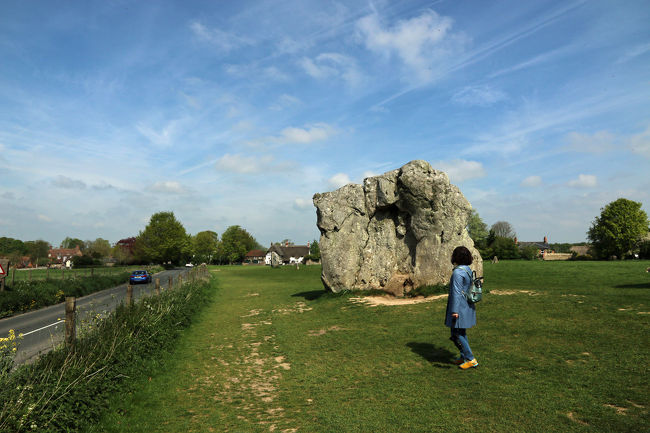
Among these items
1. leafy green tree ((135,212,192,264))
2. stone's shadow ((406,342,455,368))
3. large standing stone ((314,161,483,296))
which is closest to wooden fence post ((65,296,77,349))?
stone's shadow ((406,342,455,368))

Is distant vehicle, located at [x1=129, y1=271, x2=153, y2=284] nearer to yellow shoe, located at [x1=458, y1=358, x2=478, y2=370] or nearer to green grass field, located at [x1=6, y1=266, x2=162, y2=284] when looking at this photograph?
green grass field, located at [x1=6, y1=266, x2=162, y2=284]

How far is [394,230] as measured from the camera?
1962cm

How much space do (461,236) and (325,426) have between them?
13.4 meters

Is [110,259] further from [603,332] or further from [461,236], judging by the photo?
[603,332]

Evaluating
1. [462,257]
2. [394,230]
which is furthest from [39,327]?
[462,257]

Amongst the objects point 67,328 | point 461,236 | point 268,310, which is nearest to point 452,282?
point 67,328

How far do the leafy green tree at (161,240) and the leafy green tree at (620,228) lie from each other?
88.6m

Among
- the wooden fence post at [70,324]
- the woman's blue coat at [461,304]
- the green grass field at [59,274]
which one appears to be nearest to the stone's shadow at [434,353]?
the woman's blue coat at [461,304]

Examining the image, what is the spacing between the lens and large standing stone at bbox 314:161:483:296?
17344 millimetres

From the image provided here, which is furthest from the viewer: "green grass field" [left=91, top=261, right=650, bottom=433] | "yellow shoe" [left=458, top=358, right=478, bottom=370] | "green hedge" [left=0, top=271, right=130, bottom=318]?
"green hedge" [left=0, top=271, right=130, bottom=318]

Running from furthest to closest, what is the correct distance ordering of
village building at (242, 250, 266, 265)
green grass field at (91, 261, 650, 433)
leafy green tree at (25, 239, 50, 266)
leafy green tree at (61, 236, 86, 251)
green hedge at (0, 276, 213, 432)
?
1. leafy green tree at (61, 236, 86, 251)
2. village building at (242, 250, 266, 265)
3. leafy green tree at (25, 239, 50, 266)
4. green grass field at (91, 261, 650, 433)
5. green hedge at (0, 276, 213, 432)

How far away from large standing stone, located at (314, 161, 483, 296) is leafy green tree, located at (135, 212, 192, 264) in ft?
271

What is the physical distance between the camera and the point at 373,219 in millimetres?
20219

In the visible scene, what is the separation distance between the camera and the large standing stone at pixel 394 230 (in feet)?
56.9
